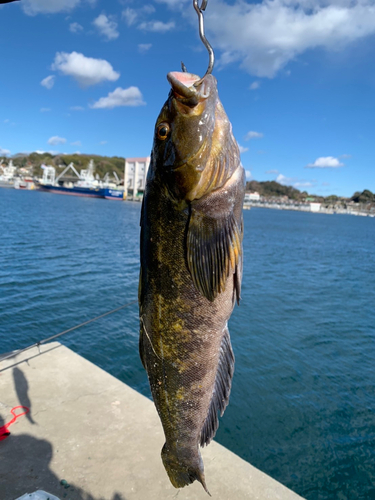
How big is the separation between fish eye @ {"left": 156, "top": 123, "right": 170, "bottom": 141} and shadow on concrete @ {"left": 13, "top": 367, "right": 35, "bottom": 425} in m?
5.07

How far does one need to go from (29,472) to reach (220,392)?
324 cm

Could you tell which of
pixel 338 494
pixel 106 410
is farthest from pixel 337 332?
pixel 106 410

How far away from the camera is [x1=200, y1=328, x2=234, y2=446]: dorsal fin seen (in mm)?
2576

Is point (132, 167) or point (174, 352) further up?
point (132, 167)

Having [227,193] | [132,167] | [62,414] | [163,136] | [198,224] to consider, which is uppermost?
[132,167]

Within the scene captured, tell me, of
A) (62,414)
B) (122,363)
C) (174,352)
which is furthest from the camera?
(122,363)

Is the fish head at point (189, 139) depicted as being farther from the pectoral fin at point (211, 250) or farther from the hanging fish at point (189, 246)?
the pectoral fin at point (211, 250)

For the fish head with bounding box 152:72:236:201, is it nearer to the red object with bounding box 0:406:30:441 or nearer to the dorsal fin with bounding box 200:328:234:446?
the dorsal fin with bounding box 200:328:234:446

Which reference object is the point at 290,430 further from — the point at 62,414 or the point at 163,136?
the point at 163,136

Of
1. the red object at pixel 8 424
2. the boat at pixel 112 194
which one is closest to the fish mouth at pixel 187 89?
the red object at pixel 8 424

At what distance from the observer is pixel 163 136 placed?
84.6 inches

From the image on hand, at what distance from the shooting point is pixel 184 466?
2621mm

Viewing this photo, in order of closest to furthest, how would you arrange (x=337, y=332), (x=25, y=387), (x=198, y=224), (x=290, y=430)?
(x=198, y=224) → (x=25, y=387) → (x=290, y=430) → (x=337, y=332)

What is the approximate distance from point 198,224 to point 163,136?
0.60 meters
